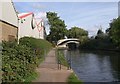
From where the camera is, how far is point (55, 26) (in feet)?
305

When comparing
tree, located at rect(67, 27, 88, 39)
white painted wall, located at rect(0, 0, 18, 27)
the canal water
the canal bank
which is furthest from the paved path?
tree, located at rect(67, 27, 88, 39)

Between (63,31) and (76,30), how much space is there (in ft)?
111

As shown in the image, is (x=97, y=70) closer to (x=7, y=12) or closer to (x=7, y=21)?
(x=7, y=21)

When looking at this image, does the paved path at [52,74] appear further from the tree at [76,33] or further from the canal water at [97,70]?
the tree at [76,33]

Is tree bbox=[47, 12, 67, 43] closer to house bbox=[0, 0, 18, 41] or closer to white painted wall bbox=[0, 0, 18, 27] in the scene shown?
house bbox=[0, 0, 18, 41]

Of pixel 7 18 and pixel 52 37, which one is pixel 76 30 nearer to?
pixel 52 37

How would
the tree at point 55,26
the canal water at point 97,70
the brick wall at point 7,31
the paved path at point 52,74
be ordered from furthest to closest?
the tree at point 55,26 → the canal water at point 97,70 → the brick wall at point 7,31 → the paved path at point 52,74

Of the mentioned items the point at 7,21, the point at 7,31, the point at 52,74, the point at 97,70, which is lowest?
the point at 97,70

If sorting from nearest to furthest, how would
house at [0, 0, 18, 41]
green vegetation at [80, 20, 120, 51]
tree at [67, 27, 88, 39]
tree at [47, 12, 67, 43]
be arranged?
1. house at [0, 0, 18, 41]
2. green vegetation at [80, 20, 120, 51]
3. tree at [47, 12, 67, 43]
4. tree at [67, 27, 88, 39]

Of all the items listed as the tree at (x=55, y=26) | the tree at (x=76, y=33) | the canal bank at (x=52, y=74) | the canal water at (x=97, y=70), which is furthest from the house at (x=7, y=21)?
the tree at (x=76, y=33)

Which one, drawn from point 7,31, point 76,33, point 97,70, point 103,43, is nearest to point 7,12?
point 7,31

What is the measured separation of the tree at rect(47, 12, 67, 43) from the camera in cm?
9296

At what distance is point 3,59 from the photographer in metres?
10.7

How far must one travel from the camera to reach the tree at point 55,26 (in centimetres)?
9296
